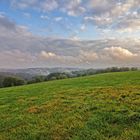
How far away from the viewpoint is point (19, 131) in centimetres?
1131

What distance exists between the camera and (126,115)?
39.9 ft

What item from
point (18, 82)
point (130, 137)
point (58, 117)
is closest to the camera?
point (130, 137)

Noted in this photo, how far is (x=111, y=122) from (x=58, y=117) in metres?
2.93

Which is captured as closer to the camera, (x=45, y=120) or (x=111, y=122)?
(x=111, y=122)

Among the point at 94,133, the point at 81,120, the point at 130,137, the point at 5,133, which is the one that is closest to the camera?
the point at 130,137

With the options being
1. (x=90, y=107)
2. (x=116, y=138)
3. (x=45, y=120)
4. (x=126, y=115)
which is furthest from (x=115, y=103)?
(x=116, y=138)

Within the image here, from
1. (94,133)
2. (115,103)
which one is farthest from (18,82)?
(94,133)

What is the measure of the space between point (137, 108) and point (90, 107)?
106 inches

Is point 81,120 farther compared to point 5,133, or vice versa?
point 81,120

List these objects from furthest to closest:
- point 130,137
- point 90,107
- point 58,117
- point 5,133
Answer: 1. point 90,107
2. point 58,117
3. point 5,133
4. point 130,137

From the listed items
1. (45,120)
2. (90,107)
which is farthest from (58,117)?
(90,107)

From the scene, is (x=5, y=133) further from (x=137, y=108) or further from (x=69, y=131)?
(x=137, y=108)

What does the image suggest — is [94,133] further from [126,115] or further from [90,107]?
[90,107]

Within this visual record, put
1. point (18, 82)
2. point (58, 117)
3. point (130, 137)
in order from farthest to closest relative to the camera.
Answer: point (18, 82), point (58, 117), point (130, 137)
